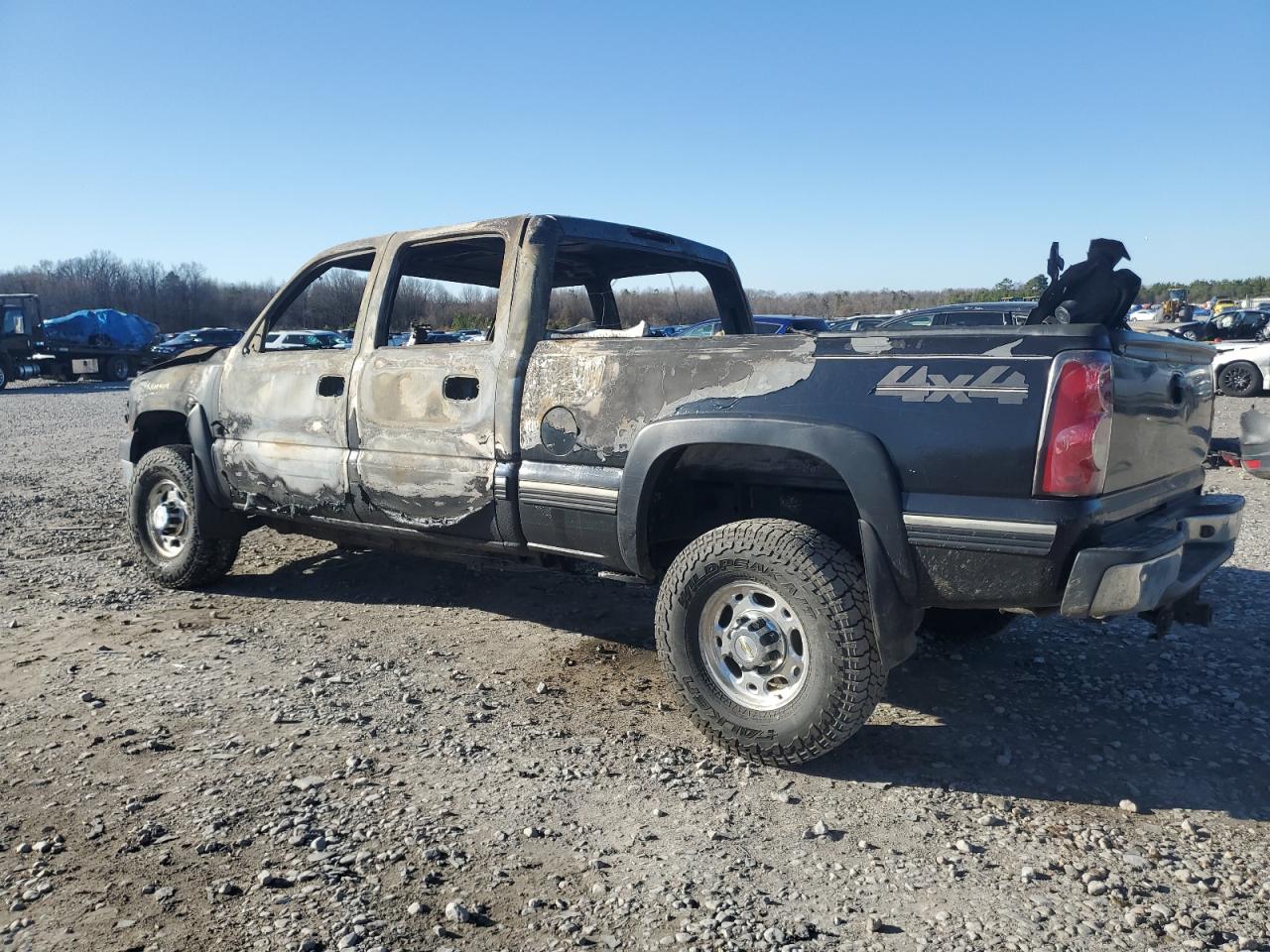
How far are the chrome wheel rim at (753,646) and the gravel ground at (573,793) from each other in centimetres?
28

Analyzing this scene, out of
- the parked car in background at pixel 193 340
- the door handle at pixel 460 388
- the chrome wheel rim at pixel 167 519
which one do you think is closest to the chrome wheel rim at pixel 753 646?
the door handle at pixel 460 388

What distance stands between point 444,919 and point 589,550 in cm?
164

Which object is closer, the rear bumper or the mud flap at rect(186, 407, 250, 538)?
the rear bumper

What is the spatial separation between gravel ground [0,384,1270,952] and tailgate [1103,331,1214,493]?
108cm

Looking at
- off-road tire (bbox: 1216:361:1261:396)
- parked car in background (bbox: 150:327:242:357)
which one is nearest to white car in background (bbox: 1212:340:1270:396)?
off-road tire (bbox: 1216:361:1261:396)

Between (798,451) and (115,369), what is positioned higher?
(115,369)

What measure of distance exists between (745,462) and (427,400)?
151cm

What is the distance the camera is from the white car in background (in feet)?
56.1

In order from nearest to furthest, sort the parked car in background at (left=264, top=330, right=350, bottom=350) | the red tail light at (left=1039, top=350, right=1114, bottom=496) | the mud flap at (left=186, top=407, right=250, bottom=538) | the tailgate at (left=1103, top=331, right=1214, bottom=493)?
1. the red tail light at (left=1039, top=350, right=1114, bottom=496)
2. the tailgate at (left=1103, top=331, right=1214, bottom=493)
3. the parked car in background at (left=264, top=330, right=350, bottom=350)
4. the mud flap at (left=186, top=407, right=250, bottom=538)

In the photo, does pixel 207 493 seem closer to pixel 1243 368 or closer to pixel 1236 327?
pixel 1243 368

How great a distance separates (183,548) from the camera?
5.29 m

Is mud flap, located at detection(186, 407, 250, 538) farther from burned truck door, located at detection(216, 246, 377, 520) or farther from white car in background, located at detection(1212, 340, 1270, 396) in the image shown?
white car in background, located at detection(1212, 340, 1270, 396)

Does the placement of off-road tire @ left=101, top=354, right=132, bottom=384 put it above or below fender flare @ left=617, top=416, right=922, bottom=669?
above

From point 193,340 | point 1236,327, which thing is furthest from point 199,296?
point 1236,327
